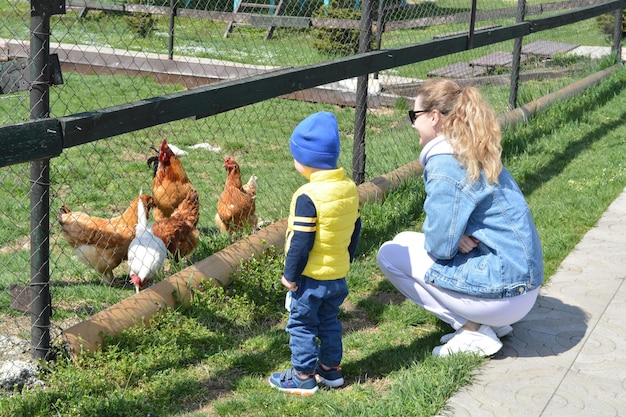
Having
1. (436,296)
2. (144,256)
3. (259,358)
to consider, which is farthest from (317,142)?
(144,256)

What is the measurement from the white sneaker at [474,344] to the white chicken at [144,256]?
1679 millimetres

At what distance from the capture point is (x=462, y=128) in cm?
364

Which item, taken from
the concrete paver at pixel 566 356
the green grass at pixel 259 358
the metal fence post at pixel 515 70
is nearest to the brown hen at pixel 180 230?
the green grass at pixel 259 358

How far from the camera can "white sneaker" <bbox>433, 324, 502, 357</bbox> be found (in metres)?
3.79

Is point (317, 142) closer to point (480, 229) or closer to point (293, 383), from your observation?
point (480, 229)

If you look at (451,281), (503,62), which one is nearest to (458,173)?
(451,281)

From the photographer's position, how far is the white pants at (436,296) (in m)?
3.71

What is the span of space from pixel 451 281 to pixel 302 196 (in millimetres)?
839

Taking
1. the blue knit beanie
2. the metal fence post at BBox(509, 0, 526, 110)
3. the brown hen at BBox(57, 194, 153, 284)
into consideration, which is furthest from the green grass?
the metal fence post at BBox(509, 0, 526, 110)

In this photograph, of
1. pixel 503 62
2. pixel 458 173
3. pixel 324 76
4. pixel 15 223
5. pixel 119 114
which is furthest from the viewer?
pixel 503 62

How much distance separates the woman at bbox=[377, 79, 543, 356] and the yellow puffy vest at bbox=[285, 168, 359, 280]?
16.7 inches

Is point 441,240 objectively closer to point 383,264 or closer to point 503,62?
point 383,264

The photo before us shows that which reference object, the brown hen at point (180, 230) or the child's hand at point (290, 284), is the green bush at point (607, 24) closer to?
the brown hen at point (180, 230)

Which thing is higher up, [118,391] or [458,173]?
[458,173]
